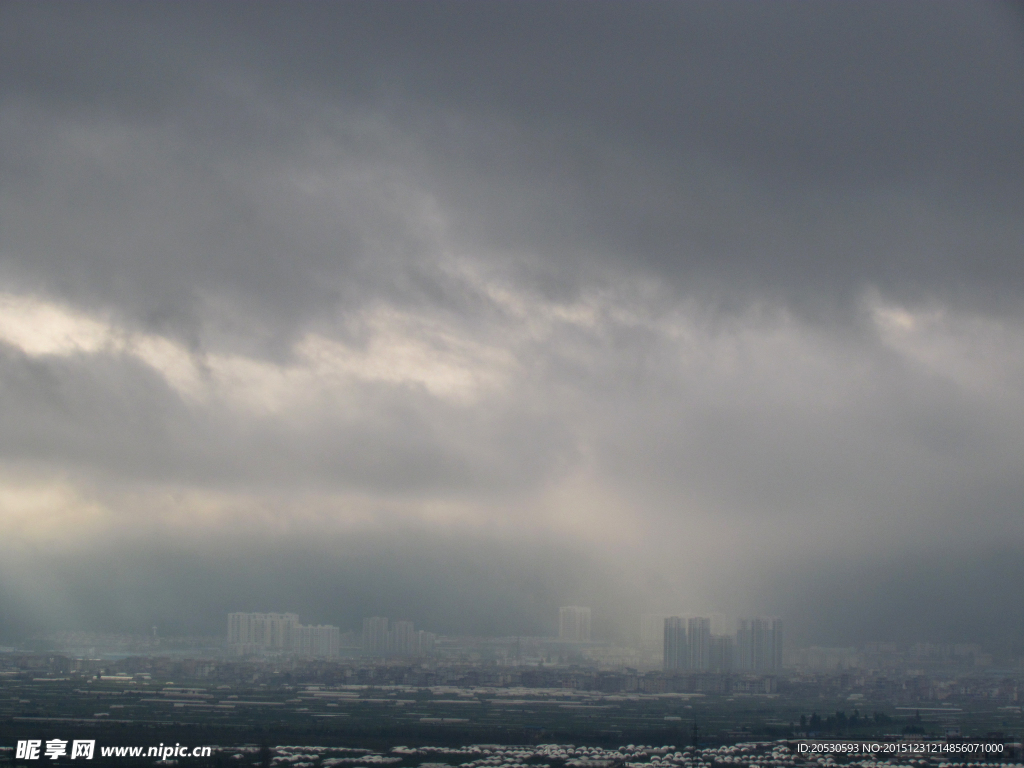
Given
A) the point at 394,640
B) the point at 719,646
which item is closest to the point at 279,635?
the point at 394,640

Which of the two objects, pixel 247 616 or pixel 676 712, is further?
pixel 247 616

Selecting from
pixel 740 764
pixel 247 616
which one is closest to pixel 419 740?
pixel 740 764

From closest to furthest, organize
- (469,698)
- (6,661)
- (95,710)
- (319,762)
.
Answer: (319,762), (95,710), (469,698), (6,661)

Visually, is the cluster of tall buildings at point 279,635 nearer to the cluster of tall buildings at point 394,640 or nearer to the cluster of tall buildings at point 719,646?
the cluster of tall buildings at point 394,640

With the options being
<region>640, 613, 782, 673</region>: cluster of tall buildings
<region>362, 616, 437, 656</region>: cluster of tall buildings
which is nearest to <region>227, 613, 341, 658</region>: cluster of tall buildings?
<region>362, 616, 437, 656</region>: cluster of tall buildings

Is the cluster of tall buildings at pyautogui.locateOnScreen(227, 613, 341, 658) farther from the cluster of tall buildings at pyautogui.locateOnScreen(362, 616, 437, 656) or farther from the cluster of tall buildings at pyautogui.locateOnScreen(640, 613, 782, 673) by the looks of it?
the cluster of tall buildings at pyautogui.locateOnScreen(640, 613, 782, 673)

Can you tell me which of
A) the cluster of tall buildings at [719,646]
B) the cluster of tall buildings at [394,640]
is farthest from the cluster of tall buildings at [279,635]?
the cluster of tall buildings at [719,646]

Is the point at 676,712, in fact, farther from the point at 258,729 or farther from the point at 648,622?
the point at 648,622
